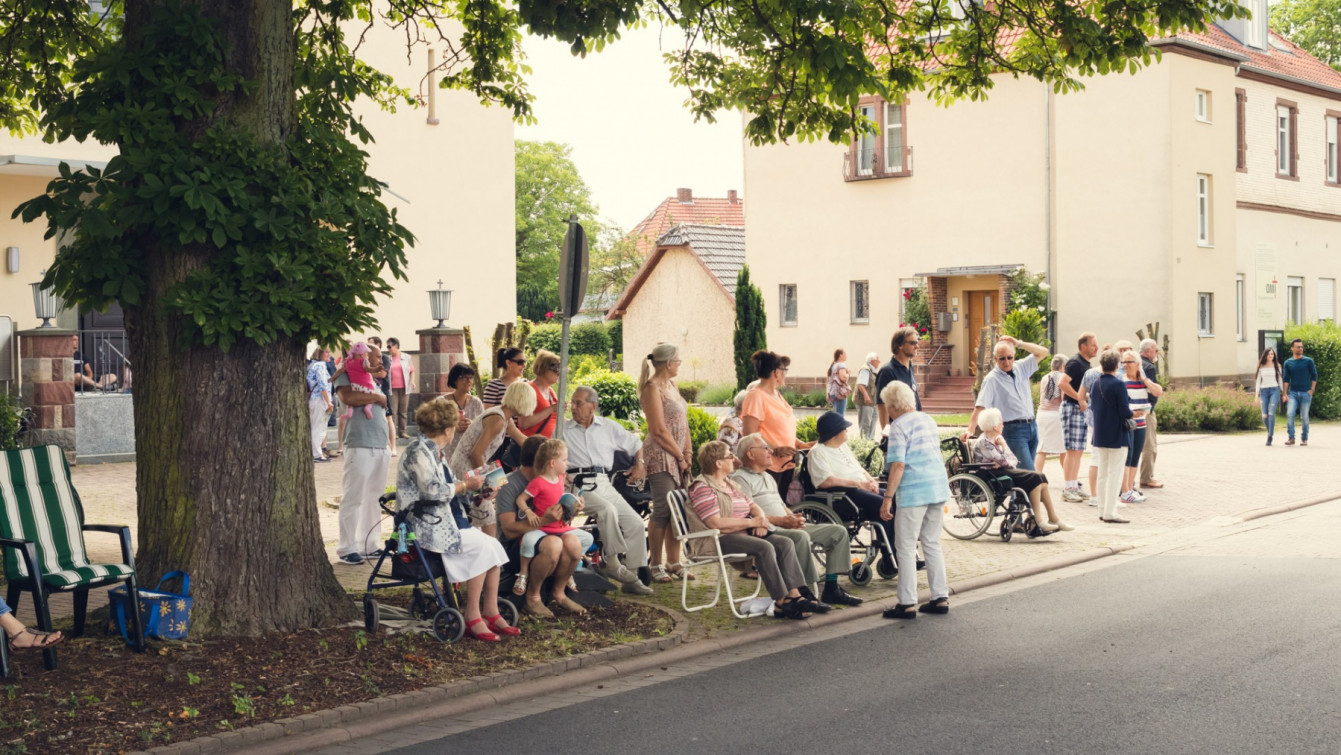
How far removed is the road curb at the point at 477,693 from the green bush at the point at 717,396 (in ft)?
99.5

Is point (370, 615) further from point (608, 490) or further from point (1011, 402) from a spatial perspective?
point (1011, 402)

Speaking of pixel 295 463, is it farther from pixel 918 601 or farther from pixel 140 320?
pixel 918 601

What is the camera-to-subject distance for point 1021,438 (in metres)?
15.1

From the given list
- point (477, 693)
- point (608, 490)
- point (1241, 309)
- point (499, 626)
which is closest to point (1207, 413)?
point (1241, 309)

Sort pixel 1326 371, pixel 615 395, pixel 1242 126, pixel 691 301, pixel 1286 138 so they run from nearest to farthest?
pixel 615 395
pixel 1326 371
pixel 1242 126
pixel 1286 138
pixel 691 301

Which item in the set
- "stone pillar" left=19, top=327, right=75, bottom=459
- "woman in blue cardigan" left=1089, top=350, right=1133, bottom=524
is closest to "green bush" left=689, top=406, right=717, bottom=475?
"woman in blue cardigan" left=1089, top=350, right=1133, bottom=524

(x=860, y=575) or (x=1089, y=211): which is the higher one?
(x=1089, y=211)

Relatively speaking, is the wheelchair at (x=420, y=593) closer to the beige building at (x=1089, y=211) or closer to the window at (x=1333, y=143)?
the beige building at (x=1089, y=211)

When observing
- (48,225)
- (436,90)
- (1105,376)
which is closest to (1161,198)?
(436,90)

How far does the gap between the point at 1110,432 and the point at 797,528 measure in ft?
19.7

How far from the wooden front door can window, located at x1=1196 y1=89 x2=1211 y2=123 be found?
681 centimetres

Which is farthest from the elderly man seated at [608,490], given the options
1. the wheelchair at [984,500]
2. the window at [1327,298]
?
the window at [1327,298]

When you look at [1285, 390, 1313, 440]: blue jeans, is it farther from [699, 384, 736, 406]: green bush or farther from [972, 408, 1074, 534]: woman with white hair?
[699, 384, 736, 406]: green bush

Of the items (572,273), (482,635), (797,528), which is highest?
(572,273)
